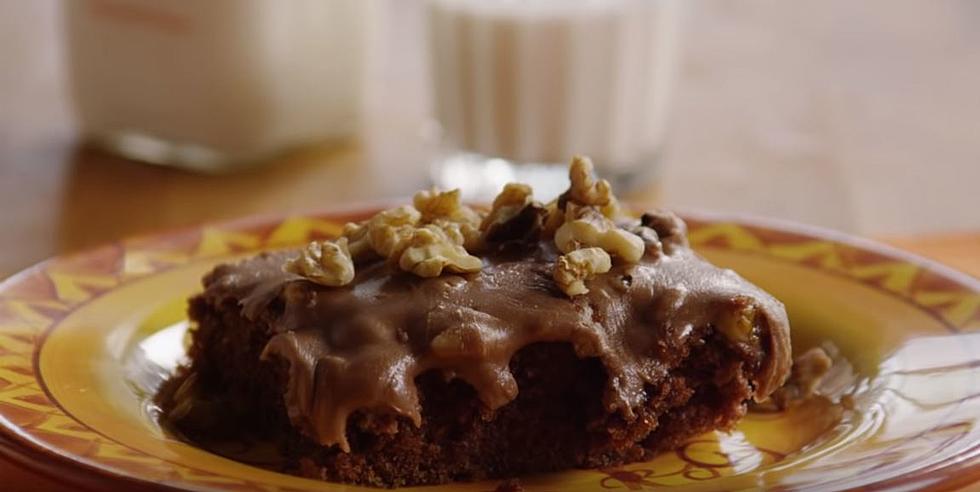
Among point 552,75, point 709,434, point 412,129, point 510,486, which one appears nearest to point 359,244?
point 510,486

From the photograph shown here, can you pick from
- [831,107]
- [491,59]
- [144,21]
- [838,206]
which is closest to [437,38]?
[491,59]

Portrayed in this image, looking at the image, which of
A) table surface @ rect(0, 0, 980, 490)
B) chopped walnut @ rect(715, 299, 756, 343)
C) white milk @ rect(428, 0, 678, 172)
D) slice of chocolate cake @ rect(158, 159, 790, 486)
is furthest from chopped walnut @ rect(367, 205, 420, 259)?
white milk @ rect(428, 0, 678, 172)

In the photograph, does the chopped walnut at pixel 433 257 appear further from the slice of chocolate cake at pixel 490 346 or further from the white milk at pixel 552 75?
the white milk at pixel 552 75

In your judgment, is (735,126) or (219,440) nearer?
(219,440)

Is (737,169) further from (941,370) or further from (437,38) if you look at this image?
(941,370)

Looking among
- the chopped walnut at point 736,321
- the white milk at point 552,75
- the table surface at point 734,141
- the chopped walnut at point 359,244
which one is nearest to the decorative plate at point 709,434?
the chopped walnut at point 736,321

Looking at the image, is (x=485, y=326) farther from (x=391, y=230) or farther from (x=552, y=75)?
(x=552, y=75)

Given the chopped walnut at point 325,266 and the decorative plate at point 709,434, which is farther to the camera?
the chopped walnut at point 325,266
